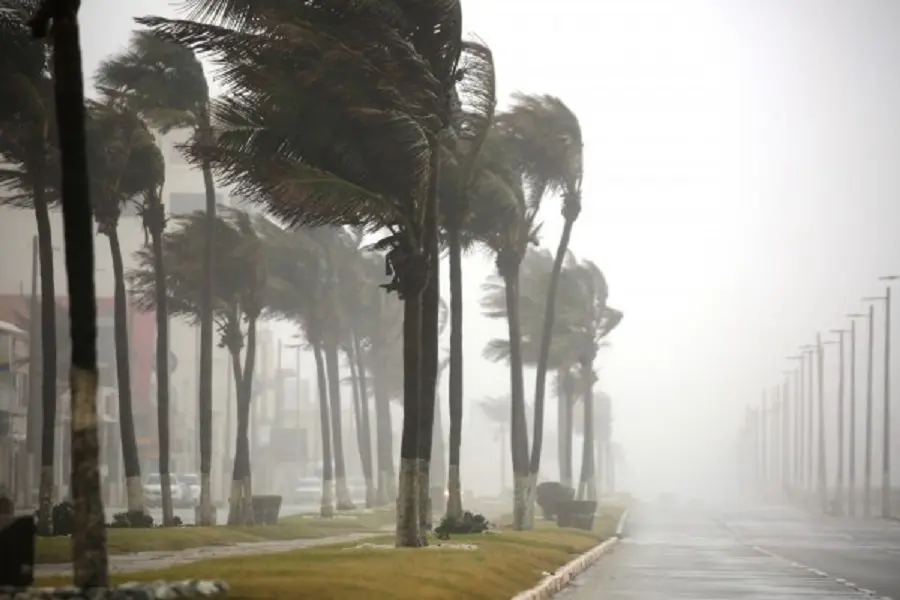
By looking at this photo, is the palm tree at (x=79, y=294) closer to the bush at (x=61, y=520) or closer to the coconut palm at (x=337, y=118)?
the coconut palm at (x=337, y=118)

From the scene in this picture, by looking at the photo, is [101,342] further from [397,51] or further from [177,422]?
[397,51]

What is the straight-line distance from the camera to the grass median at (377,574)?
20.8 m

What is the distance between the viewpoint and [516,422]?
5481 centimetres

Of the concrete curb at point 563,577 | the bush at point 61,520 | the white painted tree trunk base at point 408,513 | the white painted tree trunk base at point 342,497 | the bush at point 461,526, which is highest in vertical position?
the white painted tree trunk base at point 408,513

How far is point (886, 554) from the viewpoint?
53156mm

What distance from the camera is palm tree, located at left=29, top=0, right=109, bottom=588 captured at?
19.2 meters

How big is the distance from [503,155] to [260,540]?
1348cm

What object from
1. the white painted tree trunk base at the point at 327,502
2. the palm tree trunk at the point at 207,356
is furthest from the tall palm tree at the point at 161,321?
the white painted tree trunk base at the point at 327,502

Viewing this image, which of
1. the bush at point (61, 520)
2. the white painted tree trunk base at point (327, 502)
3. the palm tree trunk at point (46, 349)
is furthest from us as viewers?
the white painted tree trunk base at point (327, 502)

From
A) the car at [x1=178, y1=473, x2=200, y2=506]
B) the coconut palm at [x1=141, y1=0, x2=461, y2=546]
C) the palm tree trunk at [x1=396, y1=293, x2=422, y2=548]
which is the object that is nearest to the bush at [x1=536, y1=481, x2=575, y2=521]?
the car at [x1=178, y1=473, x2=200, y2=506]

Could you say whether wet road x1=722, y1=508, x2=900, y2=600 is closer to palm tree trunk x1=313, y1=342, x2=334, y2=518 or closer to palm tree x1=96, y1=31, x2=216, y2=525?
palm tree trunk x1=313, y1=342, x2=334, y2=518

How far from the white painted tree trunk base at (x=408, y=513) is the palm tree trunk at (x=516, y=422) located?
20.3 m

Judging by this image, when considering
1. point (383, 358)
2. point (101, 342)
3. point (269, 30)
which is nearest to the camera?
point (269, 30)

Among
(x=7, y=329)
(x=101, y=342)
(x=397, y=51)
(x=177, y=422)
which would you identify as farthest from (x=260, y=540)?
(x=177, y=422)
